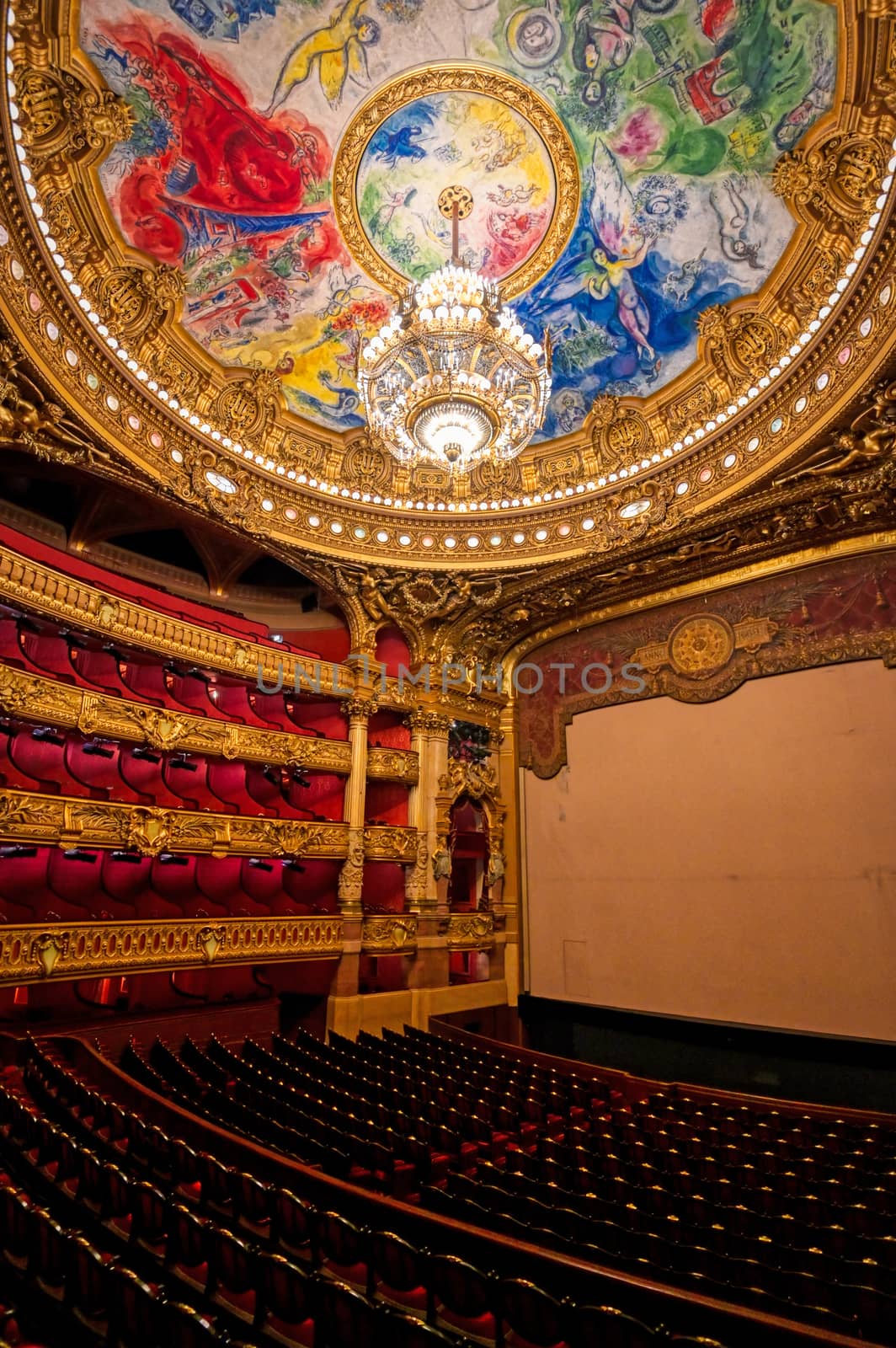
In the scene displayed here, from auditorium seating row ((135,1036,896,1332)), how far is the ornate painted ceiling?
8.44 meters

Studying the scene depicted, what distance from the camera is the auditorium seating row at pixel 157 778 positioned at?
991cm

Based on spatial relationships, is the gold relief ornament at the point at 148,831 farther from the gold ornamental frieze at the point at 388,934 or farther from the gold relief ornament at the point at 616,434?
the gold relief ornament at the point at 616,434

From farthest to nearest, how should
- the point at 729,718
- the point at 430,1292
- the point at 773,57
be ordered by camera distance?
the point at 729,718
the point at 773,57
the point at 430,1292

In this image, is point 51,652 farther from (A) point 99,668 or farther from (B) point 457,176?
(B) point 457,176

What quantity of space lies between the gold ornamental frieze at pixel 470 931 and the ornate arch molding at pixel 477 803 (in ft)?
2.31

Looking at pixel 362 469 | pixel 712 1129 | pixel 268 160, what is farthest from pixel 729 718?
pixel 268 160

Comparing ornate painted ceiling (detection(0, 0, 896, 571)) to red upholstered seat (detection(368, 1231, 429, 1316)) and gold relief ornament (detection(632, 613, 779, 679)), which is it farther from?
red upholstered seat (detection(368, 1231, 429, 1316))

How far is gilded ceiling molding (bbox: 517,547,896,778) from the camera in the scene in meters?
10.6

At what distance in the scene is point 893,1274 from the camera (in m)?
3.14

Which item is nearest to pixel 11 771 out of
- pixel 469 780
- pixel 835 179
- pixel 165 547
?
pixel 165 547

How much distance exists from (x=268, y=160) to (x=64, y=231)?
289cm

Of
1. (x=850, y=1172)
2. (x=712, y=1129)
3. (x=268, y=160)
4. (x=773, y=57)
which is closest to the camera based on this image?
(x=850, y=1172)

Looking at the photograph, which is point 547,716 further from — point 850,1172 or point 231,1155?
Answer: point 231,1155

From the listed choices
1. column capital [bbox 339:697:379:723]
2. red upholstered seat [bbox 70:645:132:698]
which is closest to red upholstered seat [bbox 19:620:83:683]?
red upholstered seat [bbox 70:645:132:698]
